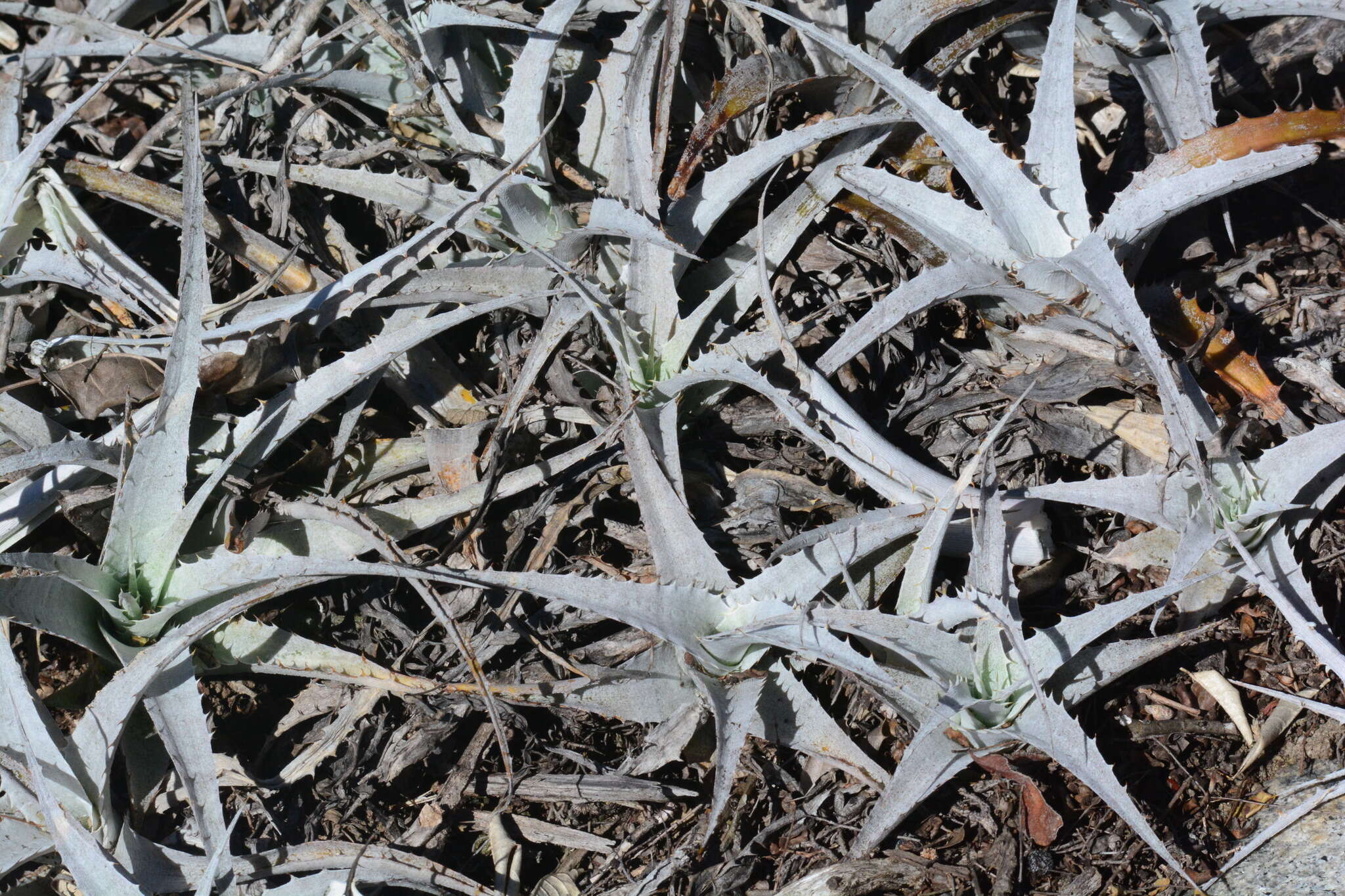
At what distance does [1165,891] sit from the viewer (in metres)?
1.17

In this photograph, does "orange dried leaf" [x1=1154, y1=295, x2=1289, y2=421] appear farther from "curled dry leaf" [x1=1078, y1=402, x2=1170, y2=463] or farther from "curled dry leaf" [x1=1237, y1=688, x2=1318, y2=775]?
"curled dry leaf" [x1=1237, y1=688, x2=1318, y2=775]

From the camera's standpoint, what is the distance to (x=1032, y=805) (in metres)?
1.18

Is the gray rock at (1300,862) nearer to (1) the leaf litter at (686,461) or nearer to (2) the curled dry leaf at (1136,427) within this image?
(1) the leaf litter at (686,461)

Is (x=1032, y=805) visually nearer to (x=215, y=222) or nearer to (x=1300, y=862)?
(x=1300, y=862)

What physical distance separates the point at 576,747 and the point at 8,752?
2.10 feet

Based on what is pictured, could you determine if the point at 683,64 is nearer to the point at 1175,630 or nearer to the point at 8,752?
the point at 1175,630

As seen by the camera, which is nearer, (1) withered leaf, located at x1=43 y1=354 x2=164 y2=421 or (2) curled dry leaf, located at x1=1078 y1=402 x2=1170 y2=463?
(2) curled dry leaf, located at x1=1078 y1=402 x2=1170 y2=463

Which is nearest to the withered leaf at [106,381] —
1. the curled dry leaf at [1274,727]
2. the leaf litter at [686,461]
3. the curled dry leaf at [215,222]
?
the leaf litter at [686,461]

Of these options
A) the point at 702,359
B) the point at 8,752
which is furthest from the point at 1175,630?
the point at 8,752

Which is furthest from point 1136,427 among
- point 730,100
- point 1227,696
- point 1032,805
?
point 730,100

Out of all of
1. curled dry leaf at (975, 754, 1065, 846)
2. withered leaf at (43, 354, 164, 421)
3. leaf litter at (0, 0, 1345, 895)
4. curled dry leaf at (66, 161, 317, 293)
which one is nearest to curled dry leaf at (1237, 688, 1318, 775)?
leaf litter at (0, 0, 1345, 895)

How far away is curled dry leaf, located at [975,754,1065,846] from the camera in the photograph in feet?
3.82

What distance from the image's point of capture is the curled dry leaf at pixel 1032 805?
3.82ft

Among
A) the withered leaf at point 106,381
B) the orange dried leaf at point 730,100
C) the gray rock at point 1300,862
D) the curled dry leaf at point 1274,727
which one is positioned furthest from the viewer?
the withered leaf at point 106,381
